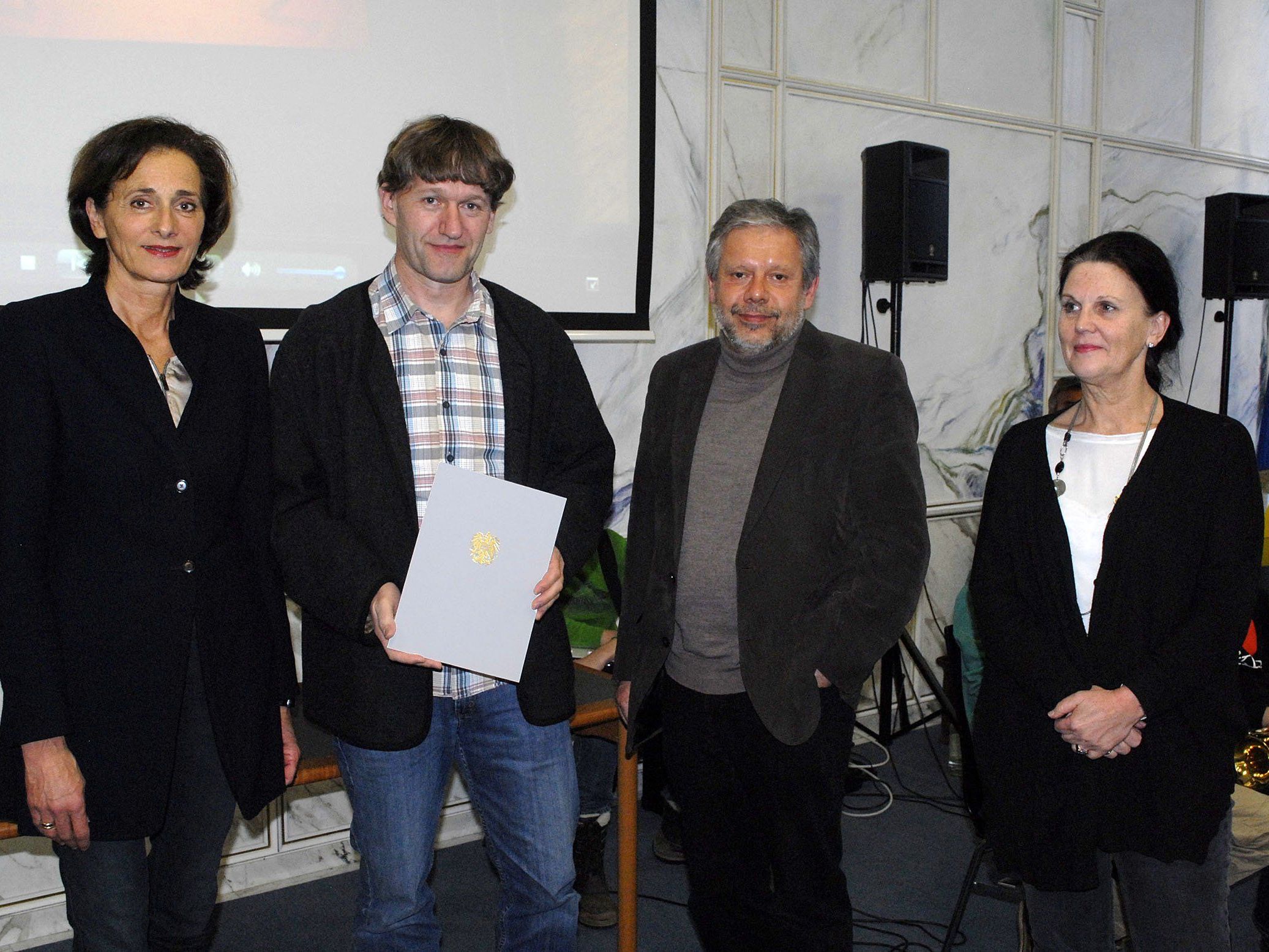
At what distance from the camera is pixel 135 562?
1660 mm

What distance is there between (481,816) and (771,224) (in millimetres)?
1257

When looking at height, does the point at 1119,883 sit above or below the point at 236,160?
below

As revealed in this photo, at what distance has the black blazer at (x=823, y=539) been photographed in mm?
1987

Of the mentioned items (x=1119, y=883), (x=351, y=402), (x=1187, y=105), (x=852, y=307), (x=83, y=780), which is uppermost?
(x=1187, y=105)

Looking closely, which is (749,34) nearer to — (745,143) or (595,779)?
(745,143)

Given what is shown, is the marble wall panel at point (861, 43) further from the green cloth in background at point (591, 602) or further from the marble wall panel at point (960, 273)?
the green cloth in background at point (591, 602)

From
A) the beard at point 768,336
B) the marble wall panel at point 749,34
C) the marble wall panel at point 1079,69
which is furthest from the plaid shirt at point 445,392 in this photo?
the marble wall panel at point 1079,69

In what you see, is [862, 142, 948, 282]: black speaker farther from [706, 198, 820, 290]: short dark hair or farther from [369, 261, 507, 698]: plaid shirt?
[369, 261, 507, 698]: plaid shirt

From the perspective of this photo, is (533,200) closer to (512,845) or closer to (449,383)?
(449,383)

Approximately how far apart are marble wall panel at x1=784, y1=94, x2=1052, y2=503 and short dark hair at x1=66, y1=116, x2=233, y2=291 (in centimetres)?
269

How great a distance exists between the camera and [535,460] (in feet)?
6.22

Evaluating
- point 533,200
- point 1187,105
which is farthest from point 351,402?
point 1187,105

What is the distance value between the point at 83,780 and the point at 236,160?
6.21ft

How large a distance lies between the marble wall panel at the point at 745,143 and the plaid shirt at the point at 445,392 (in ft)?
7.48
